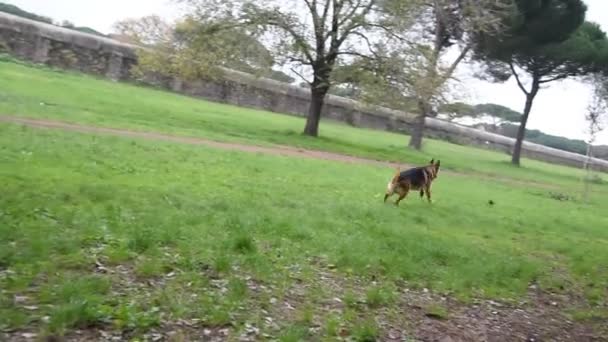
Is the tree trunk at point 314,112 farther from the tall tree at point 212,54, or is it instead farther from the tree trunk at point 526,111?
the tree trunk at point 526,111

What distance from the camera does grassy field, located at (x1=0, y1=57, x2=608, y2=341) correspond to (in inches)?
201

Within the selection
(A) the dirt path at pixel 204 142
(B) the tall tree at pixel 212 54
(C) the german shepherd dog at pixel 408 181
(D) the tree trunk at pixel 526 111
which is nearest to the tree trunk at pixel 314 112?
(B) the tall tree at pixel 212 54

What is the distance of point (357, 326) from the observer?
5348 mm

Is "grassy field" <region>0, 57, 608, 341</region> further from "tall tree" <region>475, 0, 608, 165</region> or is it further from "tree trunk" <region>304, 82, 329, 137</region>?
"tall tree" <region>475, 0, 608, 165</region>

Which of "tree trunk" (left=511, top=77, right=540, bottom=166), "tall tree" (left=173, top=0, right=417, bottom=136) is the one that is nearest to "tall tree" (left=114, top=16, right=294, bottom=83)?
"tall tree" (left=173, top=0, right=417, bottom=136)

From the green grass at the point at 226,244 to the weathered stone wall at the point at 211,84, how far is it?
→ 39.9ft

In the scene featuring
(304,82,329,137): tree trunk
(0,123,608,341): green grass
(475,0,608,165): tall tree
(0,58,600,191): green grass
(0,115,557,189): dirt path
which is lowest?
(0,123,608,341): green grass

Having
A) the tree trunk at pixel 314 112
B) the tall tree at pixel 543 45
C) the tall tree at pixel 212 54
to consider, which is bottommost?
the tree trunk at pixel 314 112

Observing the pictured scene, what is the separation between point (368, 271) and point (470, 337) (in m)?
1.58

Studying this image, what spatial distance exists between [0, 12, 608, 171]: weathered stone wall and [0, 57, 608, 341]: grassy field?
11.4 meters

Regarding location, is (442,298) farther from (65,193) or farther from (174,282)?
(65,193)

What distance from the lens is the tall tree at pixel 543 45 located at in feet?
99.8

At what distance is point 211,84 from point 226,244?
24941 mm

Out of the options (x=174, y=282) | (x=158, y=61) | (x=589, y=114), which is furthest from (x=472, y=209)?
(x=589, y=114)
